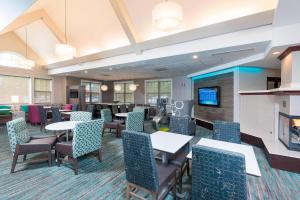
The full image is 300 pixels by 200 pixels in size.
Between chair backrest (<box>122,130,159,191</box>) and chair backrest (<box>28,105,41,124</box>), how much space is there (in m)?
6.21

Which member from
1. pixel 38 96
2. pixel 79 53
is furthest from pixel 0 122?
pixel 79 53

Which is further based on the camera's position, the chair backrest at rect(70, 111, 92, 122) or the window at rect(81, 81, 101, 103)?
the window at rect(81, 81, 101, 103)

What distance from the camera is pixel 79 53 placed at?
595 cm

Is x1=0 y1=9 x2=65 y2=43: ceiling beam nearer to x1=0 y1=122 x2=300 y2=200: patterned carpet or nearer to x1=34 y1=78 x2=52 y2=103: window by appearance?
x1=34 y1=78 x2=52 y2=103: window

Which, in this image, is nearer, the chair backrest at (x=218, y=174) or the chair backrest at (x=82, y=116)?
the chair backrest at (x=218, y=174)

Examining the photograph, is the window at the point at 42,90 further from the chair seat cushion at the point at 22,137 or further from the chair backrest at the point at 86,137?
the chair backrest at the point at 86,137

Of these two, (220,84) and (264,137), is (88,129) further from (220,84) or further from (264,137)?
(220,84)

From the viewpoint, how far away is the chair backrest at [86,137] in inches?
103

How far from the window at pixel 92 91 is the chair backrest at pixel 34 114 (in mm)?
3649

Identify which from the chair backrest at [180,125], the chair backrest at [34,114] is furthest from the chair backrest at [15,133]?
the chair backrest at [34,114]

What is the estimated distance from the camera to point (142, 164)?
1622 mm

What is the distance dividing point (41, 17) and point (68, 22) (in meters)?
0.86

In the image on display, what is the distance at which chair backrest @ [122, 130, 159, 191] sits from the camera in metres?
1.56

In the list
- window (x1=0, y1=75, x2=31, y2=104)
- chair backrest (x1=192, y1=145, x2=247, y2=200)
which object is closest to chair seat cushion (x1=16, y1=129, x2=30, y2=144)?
chair backrest (x1=192, y1=145, x2=247, y2=200)
